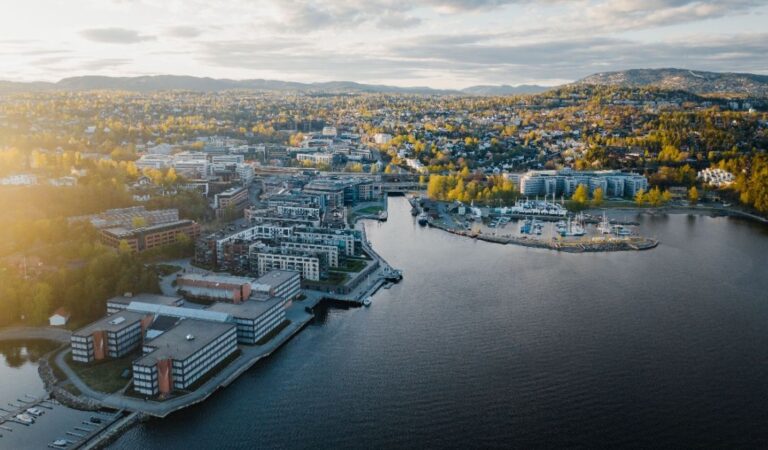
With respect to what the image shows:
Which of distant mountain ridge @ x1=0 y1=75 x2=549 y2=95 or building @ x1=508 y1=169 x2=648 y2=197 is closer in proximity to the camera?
building @ x1=508 y1=169 x2=648 y2=197

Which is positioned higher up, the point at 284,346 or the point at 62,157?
the point at 62,157

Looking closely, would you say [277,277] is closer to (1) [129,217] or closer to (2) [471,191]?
(1) [129,217]

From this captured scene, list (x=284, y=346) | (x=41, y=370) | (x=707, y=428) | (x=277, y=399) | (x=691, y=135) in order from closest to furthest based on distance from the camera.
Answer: (x=707, y=428) → (x=277, y=399) → (x=41, y=370) → (x=284, y=346) → (x=691, y=135)

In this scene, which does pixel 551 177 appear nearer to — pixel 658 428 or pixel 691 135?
pixel 691 135

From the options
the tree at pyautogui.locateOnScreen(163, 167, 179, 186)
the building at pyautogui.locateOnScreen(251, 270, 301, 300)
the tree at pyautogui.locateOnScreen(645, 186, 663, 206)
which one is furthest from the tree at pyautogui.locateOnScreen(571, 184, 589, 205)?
the tree at pyautogui.locateOnScreen(163, 167, 179, 186)

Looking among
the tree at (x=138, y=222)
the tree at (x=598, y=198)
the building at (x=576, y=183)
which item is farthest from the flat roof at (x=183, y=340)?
the building at (x=576, y=183)

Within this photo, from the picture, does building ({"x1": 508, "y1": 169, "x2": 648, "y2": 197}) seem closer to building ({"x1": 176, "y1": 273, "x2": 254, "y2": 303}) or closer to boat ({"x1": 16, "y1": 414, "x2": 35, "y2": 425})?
building ({"x1": 176, "y1": 273, "x2": 254, "y2": 303})

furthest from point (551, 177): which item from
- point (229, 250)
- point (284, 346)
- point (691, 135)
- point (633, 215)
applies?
point (284, 346)
